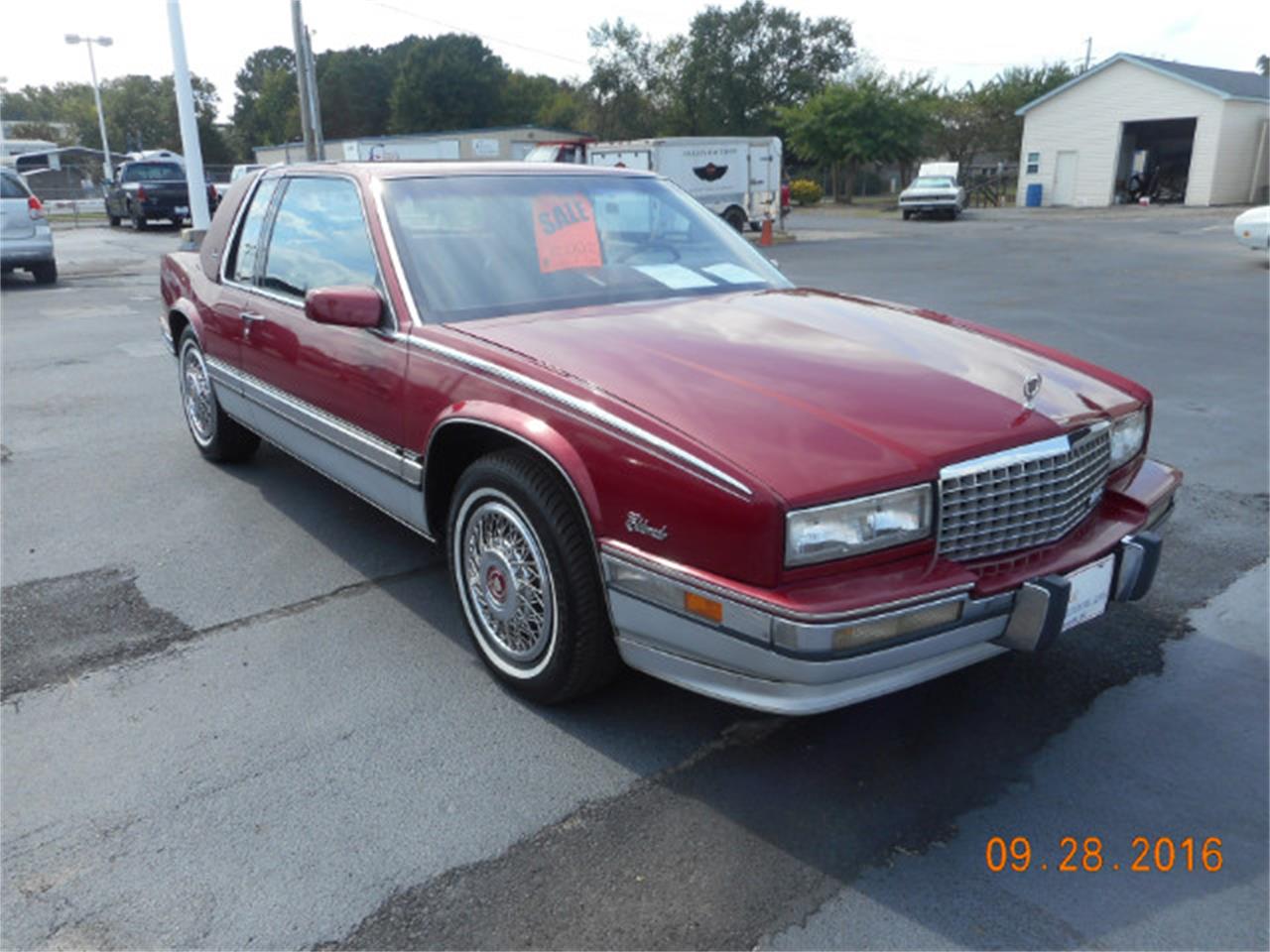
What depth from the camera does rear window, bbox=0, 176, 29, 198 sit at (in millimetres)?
13898

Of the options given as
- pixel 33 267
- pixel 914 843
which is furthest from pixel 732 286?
pixel 33 267

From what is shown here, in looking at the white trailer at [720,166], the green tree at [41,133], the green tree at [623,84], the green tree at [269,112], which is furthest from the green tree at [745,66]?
the green tree at [41,133]

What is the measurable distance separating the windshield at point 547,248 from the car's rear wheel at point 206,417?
2.17m

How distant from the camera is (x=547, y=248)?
12.2ft

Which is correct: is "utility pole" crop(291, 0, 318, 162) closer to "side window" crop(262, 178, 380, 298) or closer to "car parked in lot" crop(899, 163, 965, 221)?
"car parked in lot" crop(899, 163, 965, 221)

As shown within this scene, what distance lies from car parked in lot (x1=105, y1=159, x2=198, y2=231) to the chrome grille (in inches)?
1069

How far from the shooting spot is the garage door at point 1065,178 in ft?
128

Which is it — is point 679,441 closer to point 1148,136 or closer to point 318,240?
point 318,240

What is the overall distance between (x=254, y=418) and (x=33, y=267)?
13.1 metres

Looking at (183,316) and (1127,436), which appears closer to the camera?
(1127,436)

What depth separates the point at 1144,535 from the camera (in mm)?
2852

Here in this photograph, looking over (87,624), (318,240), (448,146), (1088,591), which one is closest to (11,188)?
(318,240)

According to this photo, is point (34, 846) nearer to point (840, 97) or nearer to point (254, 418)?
point (254, 418)

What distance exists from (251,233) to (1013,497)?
3.80m
